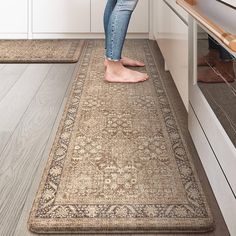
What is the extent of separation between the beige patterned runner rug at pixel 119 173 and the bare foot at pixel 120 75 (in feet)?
0.71

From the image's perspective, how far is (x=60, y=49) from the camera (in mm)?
3295

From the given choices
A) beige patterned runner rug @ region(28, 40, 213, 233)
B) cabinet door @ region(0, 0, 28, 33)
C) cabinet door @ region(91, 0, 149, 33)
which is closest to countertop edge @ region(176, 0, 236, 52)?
beige patterned runner rug @ region(28, 40, 213, 233)

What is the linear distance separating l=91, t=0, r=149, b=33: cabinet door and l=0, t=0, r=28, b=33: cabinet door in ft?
2.01

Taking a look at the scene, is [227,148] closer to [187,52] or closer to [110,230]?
[110,230]

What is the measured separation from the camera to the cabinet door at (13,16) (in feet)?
12.3

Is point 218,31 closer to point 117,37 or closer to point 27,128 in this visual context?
point 27,128

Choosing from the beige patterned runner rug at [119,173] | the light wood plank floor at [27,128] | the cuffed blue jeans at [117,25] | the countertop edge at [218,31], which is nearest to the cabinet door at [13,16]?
the light wood plank floor at [27,128]

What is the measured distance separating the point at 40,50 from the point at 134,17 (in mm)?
1009

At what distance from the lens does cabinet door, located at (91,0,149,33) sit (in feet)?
12.3

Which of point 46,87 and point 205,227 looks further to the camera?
point 46,87

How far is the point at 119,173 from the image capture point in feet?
4.41

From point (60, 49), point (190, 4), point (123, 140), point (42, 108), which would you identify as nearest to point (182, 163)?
point (123, 140)

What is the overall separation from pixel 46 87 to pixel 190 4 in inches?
49.3

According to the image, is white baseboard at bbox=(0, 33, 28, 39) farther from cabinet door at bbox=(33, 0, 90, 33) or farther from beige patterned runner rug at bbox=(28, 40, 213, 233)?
beige patterned runner rug at bbox=(28, 40, 213, 233)
